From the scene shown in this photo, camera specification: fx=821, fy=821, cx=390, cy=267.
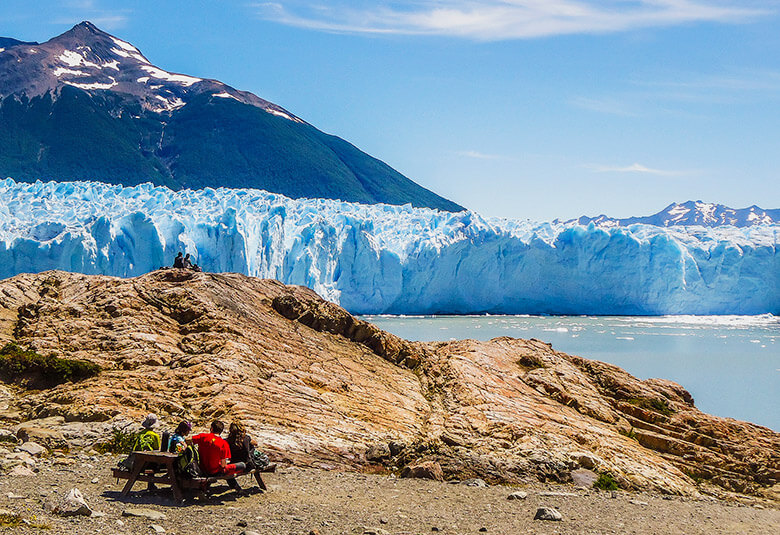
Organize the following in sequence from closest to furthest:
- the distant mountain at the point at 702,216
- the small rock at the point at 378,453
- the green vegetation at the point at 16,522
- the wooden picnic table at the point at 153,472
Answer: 1. the green vegetation at the point at 16,522
2. the wooden picnic table at the point at 153,472
3. the small rock at the point at 378,453
4. the distant mountain at the point at 702,216

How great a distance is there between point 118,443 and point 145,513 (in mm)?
1608

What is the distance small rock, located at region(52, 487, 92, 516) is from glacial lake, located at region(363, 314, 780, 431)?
12.4 metres

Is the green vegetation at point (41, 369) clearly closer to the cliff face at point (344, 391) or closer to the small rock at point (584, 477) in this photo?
the cliff face at point (344, 391)

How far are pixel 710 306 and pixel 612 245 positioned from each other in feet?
21.2

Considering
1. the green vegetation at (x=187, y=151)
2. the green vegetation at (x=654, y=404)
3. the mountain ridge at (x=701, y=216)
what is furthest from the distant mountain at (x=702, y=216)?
the green vegetation at (x=654, y=404)

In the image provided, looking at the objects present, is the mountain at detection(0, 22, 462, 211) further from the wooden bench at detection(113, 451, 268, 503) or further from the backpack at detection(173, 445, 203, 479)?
the backpack at detection(173, 445, 203, 479)

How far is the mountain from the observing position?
288 ft

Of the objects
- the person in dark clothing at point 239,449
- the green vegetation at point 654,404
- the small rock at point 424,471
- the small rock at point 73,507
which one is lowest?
the small rock at point 424,471

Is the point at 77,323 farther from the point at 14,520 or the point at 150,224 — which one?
the point at 150,224

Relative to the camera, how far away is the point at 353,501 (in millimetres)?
5547

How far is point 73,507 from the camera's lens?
4488 mm

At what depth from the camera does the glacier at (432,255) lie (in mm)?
32469

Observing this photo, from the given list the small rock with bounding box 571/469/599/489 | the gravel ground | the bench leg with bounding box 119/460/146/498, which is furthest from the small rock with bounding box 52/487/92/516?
the small rock with bounding box 571/469/599/489

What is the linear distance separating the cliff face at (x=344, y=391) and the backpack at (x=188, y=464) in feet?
4.44
